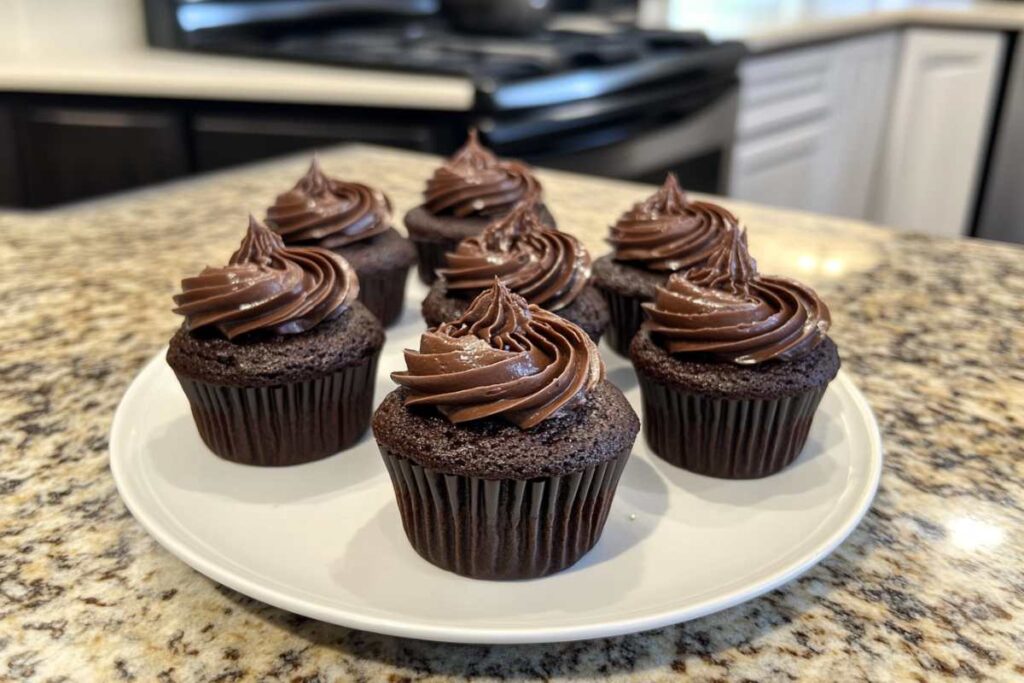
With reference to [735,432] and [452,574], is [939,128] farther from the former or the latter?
[452,574]

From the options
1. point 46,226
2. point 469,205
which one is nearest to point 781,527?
point 469,205

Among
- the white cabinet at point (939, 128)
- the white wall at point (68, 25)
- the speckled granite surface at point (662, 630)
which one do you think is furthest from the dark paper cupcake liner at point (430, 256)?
the white cabinet at point (939, 128)

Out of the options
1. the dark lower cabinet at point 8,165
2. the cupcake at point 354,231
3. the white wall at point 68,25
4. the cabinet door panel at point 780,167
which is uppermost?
the white wall at point 68,25

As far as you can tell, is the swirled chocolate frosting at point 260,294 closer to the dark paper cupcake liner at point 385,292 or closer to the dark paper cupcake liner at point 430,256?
the dark paper cupcake liner at point 385,292

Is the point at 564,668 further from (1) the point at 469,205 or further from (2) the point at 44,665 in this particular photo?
(1) the point at 469,205

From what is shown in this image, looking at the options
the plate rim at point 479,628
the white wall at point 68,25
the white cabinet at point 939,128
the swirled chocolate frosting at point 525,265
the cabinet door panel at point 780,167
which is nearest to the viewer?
the plate rim at point 479,628
